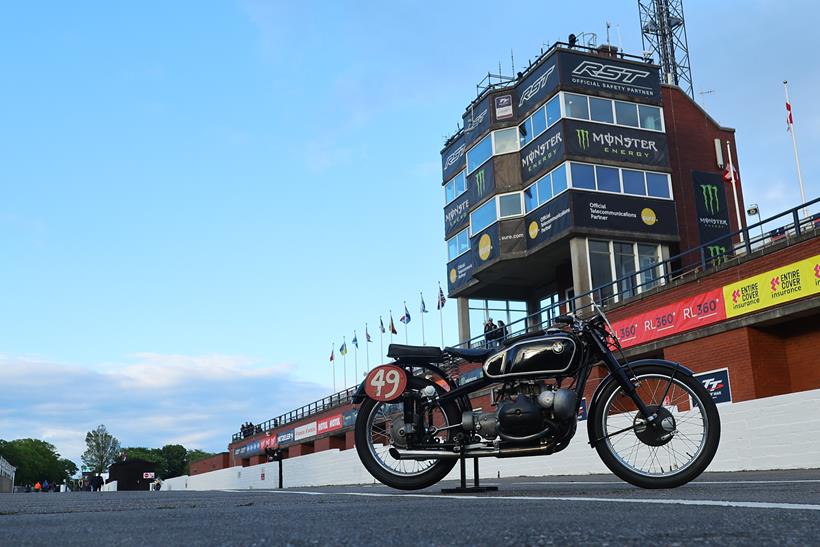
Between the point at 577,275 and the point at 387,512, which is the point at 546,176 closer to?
the point at 577,275

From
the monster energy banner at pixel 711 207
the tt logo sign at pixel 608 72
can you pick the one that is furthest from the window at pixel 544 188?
the monster energy banner at pixel 711 207

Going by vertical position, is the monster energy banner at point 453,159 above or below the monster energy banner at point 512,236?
above

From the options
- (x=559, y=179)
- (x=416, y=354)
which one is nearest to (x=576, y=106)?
(x=559, y=179)

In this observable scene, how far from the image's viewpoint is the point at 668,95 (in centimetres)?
4075

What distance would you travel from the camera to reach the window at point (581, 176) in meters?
34.2

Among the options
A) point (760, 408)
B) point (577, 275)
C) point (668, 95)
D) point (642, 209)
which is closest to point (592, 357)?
point (760, 408)

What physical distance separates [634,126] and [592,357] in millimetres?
31448

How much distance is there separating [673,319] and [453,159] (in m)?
22.0

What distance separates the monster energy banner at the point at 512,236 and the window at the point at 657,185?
18.6ft

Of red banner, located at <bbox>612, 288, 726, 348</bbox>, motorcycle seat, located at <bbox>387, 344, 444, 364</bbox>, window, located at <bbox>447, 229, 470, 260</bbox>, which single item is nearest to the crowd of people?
window, located at <bbox>447, 229, 470, 260</bbox>

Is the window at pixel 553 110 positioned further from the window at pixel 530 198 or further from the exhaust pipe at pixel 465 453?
the exhaust pipe at pixel 465 453

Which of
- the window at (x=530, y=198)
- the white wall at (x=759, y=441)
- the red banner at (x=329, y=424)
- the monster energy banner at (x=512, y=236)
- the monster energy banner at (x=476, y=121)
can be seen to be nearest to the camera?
the white wall at (x=759, y=441)

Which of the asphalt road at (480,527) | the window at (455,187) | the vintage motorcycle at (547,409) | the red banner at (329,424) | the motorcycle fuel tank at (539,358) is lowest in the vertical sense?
the asphalt road at (480,527)

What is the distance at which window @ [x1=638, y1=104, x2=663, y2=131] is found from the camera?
119ft
